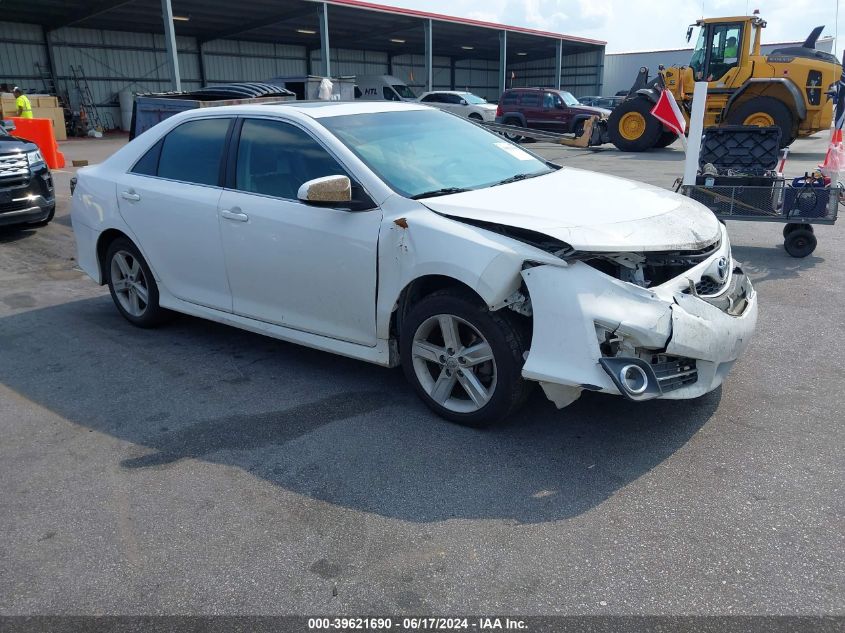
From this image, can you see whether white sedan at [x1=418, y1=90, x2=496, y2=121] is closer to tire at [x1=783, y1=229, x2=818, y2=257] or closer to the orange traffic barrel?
the orange traffic barrel

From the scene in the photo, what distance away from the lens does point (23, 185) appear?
348 inches

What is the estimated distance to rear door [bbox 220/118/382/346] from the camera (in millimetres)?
3924

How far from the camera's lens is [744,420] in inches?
147

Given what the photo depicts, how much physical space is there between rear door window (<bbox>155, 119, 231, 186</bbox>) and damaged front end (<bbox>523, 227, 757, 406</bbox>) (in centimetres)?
249

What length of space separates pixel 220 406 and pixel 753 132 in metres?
7.11

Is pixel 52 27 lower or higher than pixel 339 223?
higher

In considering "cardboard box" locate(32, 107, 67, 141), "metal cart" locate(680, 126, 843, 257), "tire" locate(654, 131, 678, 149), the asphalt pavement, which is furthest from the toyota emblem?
"cardboard box" locate(32, 107, 67, 141)

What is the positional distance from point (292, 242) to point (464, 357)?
1.29 m

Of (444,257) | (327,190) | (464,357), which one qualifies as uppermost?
(327,190)

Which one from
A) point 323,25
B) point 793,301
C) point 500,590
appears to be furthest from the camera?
point 323,25

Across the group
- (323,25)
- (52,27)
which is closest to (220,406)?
(323,25)

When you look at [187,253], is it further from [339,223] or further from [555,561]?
[555,561]

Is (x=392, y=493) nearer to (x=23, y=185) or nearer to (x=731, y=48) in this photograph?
(x=23, y=185)

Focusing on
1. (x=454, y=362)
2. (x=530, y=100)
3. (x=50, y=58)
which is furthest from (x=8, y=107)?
(x=454, y=362)
